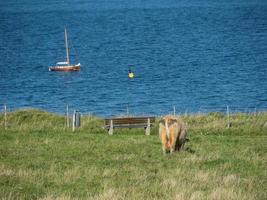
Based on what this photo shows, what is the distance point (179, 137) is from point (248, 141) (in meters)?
5.93

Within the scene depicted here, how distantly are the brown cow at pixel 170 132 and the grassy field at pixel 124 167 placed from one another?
453 mm

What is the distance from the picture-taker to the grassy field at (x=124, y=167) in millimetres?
16922

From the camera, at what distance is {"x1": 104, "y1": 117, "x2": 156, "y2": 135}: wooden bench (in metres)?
33.5

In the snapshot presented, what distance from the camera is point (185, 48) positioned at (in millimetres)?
128125

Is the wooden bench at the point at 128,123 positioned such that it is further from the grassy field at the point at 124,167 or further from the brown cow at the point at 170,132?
the brown cow at the point at 170,132

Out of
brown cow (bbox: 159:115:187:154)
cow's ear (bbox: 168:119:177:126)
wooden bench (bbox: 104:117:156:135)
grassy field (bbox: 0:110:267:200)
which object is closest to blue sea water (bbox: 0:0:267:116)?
wooden bench (bbox: 104:117:156:135)

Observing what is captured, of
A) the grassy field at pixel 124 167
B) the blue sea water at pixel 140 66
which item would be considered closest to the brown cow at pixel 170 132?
the grassy field at pixel 124 167

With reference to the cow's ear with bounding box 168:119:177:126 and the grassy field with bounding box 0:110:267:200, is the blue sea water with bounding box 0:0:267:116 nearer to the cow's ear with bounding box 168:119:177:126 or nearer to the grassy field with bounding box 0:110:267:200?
the grassy field with bounding box 0:110:267:200

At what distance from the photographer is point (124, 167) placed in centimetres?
2084

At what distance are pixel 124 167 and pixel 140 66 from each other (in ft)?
275

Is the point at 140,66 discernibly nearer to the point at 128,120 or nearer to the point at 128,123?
the point at 128,123

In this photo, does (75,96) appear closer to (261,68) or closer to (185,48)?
(261,68)

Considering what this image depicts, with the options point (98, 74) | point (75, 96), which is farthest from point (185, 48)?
point (75, 96)

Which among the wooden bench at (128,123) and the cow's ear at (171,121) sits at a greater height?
the wooden bench at (128,123)
